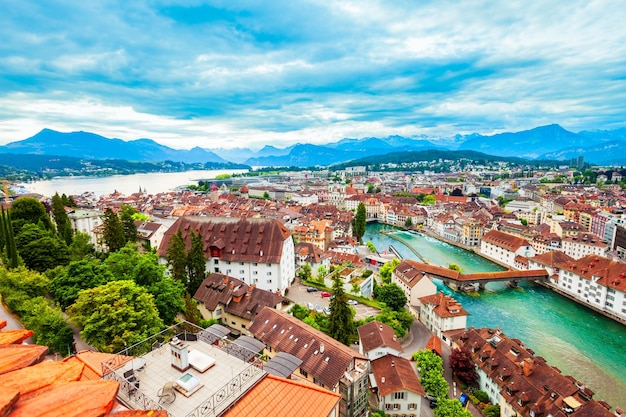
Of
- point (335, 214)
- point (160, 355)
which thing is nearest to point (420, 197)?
point (335, 214)

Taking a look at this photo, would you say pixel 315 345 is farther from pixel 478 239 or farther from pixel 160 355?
pixel 478 239

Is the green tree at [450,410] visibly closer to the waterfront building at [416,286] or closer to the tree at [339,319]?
the tree at [339,319]

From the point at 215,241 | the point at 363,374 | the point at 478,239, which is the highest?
the point at 215,241

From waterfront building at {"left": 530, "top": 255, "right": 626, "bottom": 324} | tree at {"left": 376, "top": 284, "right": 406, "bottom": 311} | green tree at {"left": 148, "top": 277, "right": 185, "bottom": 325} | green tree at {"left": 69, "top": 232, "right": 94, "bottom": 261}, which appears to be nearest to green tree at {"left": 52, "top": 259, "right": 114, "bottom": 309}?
green tree at {"left": 148, "top": 277, "right": 185, "bottom": 325}

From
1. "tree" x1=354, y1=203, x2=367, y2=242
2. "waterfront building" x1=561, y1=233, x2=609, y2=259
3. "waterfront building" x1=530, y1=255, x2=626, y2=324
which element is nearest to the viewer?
"waterfront building" x1=530, y1=255, x2=626, y2=324

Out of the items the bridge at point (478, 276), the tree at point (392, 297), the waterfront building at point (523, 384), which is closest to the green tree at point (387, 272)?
the bridge at point (478, 276)

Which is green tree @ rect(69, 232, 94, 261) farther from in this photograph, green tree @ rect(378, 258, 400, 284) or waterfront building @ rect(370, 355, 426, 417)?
green tree @ rect(378, 258, 400, 284)
